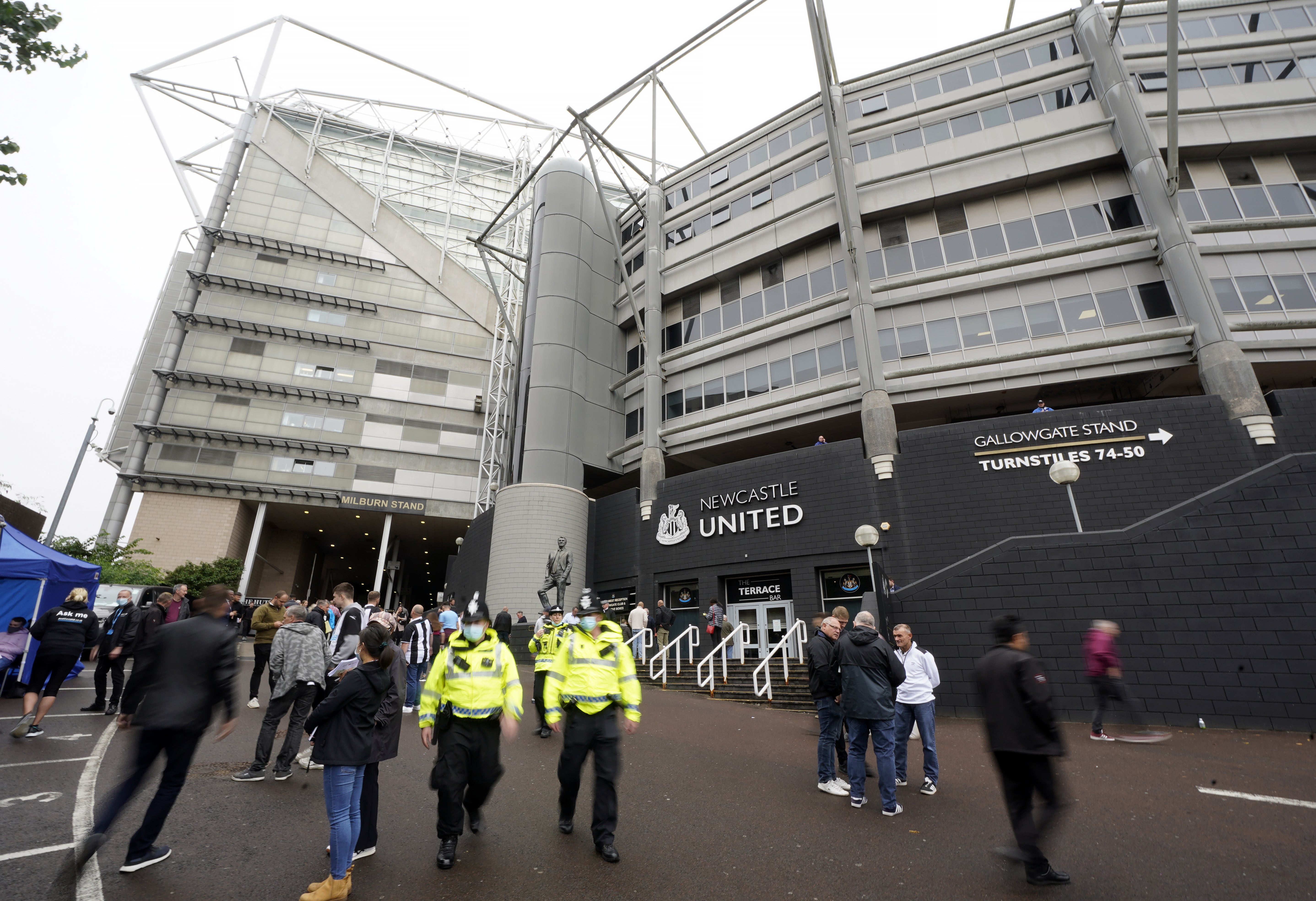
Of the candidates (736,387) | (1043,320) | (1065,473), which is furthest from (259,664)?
(1043,320)

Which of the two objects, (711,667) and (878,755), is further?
(711,667)

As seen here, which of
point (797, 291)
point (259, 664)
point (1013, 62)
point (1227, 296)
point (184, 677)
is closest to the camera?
point (184, 677)

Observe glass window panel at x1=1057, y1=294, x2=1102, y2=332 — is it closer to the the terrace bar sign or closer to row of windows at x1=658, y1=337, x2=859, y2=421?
row of windows at x1=658, y1=337, x2=859, y2=421

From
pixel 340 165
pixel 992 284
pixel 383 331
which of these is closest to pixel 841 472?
pixel 992 284

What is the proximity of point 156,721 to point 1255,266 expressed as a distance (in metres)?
28.4

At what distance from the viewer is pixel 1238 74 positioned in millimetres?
21609

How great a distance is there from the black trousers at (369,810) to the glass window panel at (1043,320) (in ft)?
75.5

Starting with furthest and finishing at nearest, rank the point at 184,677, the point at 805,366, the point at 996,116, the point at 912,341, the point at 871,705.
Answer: the point at 805,366
the point at 996,116
the point at 912,341
the point at 871,705
the point at 184,677

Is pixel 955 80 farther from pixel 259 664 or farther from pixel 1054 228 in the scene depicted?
pixel 259 664

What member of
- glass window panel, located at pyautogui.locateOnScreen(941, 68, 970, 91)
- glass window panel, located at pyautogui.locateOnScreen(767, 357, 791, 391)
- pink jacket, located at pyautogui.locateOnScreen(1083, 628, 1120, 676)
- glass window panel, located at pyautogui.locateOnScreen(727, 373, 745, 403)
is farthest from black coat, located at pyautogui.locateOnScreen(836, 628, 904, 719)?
glass window panel, located at pyautogui.locateOnScreen(941, 68, 970, 91)

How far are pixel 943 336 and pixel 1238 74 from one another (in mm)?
13881

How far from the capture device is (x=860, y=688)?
6.15 m

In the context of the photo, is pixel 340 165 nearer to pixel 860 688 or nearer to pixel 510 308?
pixel 510 308

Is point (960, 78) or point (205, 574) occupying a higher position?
point (960, 78)
